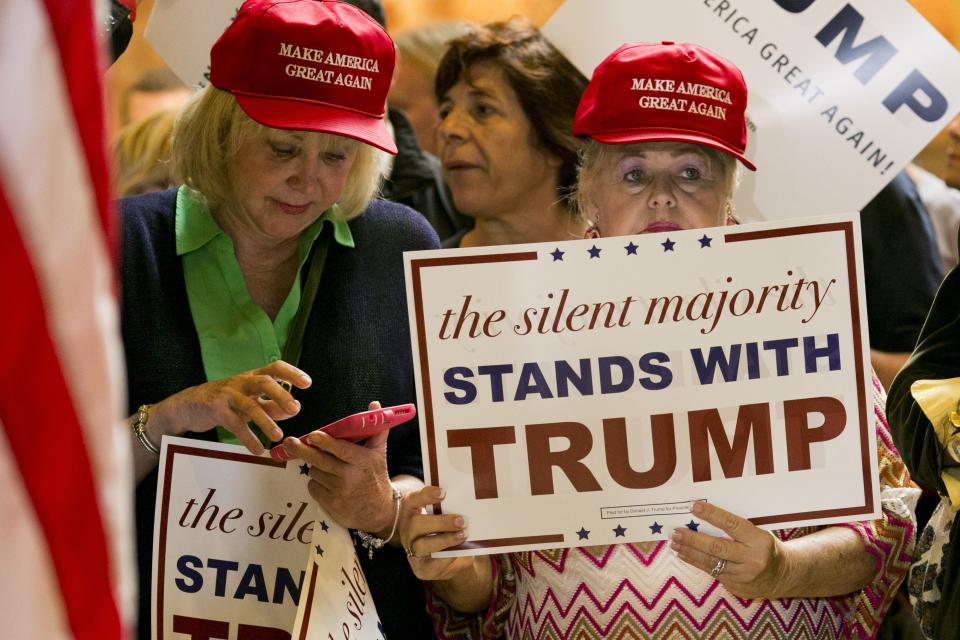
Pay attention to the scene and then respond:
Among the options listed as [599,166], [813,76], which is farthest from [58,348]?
[813,76]

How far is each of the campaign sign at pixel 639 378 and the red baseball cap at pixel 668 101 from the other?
31 cm

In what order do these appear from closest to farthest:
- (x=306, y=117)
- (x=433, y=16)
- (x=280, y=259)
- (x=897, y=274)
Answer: (x=306, y=117)
(x=280, y=259)
(x=897, y=274)
(x=433, y=16)

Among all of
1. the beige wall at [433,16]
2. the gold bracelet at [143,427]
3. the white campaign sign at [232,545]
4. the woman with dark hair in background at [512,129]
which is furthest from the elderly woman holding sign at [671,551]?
the beige wall at [433,16]

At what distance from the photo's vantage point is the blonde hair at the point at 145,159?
11.3 feet

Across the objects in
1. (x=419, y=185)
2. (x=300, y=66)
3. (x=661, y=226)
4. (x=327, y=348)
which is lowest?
(x=327, y=348)

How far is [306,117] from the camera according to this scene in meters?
2.26

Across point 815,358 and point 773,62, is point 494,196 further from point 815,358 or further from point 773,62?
point 815,358

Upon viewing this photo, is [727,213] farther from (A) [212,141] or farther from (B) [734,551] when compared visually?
(A) [212,141]

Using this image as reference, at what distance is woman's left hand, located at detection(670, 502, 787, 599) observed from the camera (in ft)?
6.30

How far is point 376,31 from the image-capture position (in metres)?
2.34

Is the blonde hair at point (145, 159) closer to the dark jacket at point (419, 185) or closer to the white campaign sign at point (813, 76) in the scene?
the dark jacket at point (419, 185)

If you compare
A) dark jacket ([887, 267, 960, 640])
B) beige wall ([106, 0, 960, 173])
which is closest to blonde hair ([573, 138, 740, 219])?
dark jacket ([887, 267, 960, 640])

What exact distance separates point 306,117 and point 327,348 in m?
0.43

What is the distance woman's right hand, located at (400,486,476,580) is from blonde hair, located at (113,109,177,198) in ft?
5.71
